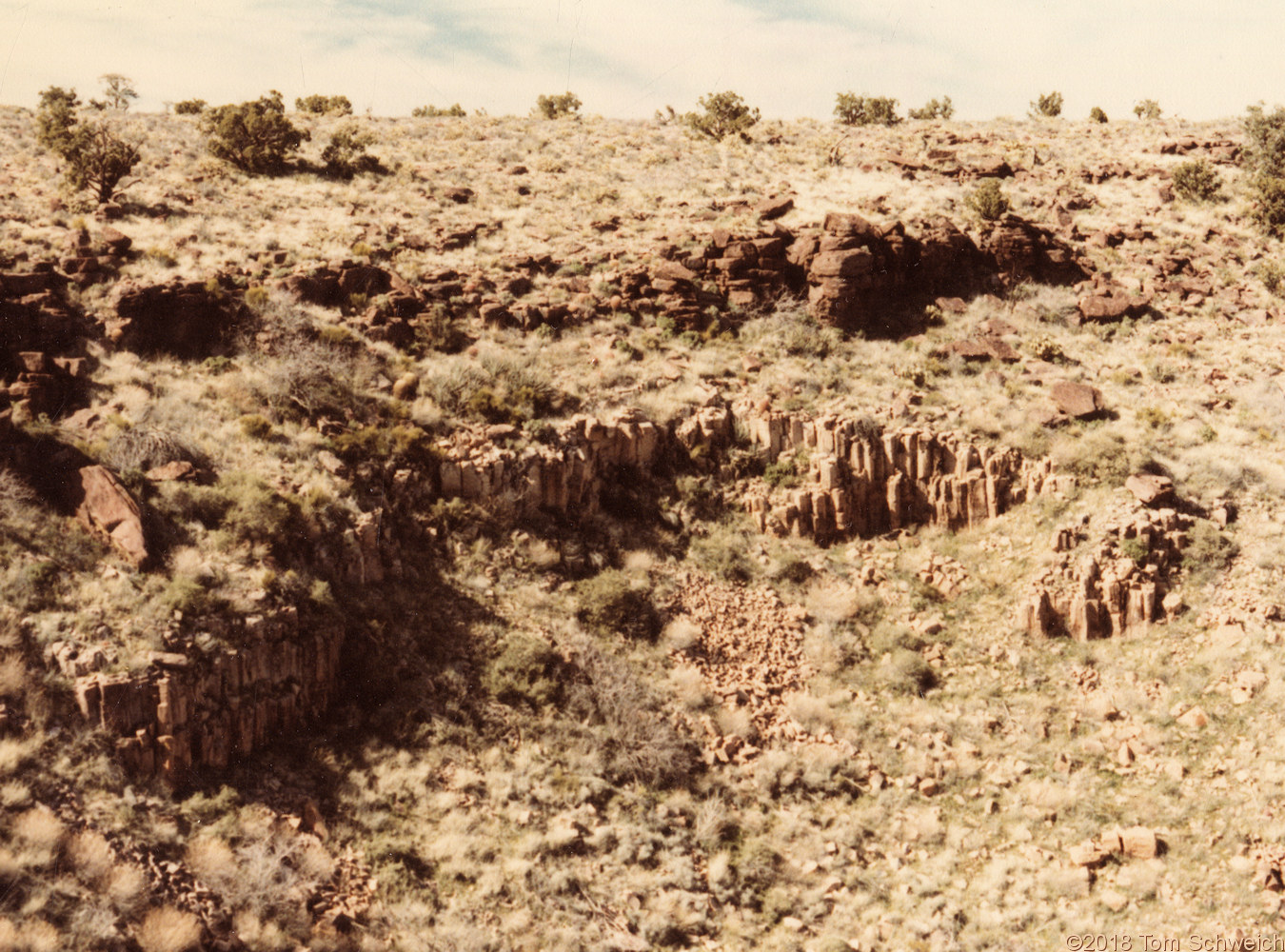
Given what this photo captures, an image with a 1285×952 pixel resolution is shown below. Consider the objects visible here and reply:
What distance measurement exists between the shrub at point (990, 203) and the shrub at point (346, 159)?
23.4m

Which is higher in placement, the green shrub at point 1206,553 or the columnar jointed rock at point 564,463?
the columnar jointed rock at point 564,463

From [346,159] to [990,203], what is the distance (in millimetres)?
24994

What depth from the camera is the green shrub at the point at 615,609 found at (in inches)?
664

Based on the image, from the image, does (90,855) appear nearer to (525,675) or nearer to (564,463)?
(525,675)

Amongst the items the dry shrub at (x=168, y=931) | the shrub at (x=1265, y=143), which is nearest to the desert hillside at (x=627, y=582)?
the dry shrub at (x=168, y=931)

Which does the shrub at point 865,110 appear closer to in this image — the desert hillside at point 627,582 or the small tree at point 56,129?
the desert hillside at point 627,582

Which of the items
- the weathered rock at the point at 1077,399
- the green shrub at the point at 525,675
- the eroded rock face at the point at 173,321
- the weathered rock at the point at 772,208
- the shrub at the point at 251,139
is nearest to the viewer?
the green shrub at the point at 525,675

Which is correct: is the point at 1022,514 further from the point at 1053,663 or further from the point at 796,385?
the point at 796,385

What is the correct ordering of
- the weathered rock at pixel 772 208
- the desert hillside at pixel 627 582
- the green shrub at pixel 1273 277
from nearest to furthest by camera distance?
the desert hillside at pixel 627 582, the green shrub at pixel 1273 277, the weathered rock at pixel 772 208

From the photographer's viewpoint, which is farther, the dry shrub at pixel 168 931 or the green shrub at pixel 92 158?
the green shrub at pixel 92 158

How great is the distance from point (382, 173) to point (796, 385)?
20360 millimetres

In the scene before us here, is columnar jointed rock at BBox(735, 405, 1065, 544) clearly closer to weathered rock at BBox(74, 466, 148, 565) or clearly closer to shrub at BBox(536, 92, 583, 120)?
weathered rock at BBox(74, 466, 148, 565)

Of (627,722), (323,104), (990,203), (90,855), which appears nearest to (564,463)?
(627,722)

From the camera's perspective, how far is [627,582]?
57.8 ft
